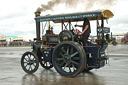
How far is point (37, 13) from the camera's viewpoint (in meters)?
7.83

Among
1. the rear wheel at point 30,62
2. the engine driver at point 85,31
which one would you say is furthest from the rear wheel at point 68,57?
the rear wheel at point 30,62

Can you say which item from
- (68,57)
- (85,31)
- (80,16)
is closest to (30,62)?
(68,57)

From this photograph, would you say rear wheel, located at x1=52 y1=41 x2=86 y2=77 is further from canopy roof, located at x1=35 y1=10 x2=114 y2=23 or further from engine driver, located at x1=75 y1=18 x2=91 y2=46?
canopy roof, located at x1=35 y1=10 x2=114 y2=23

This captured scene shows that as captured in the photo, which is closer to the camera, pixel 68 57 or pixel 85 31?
pixel 68 57

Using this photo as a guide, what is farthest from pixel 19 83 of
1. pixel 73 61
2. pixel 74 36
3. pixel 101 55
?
pixel 101 55

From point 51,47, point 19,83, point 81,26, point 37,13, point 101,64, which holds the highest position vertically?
point 37,13

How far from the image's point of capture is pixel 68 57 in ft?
21.3

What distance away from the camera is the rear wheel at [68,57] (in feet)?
20.2

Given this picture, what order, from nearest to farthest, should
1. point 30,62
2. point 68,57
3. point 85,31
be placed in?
point 68,57, point 85,31, point 30,62

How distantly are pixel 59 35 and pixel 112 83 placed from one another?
94.0 inches

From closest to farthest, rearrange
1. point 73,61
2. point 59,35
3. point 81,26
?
1. point 73,61
2. point 59,35
3. point 81,26

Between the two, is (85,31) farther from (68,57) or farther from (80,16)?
(68,57)

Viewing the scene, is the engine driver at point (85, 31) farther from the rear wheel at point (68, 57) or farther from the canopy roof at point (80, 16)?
the rear wheel at point (68, 57)

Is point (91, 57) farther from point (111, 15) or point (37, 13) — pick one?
point (37, 13)
